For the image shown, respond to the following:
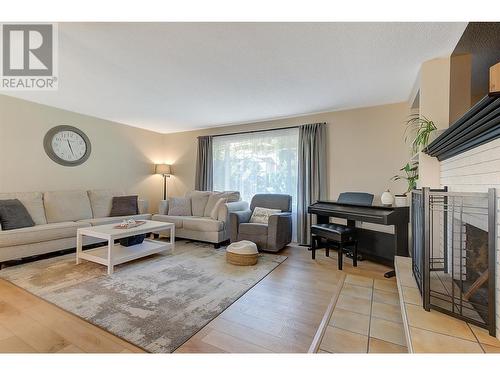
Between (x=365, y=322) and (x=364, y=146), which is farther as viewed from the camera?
(x=364, y=146)

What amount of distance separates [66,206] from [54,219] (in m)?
0.24

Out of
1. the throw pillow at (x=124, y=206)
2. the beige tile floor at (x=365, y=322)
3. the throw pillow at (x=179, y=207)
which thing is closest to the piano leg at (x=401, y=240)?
the beige tile floor at (x=365, y=322)

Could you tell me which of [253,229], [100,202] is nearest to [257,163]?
[253,229]

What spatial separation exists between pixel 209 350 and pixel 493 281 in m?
1.58

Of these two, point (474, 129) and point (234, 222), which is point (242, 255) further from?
point (474, 129)

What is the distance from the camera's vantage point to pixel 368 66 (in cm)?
236

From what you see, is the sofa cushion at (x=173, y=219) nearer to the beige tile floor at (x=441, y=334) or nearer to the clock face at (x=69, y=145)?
the clock face at (x=69, y=145)

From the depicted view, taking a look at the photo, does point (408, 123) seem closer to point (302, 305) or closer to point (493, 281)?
point (493, 281)

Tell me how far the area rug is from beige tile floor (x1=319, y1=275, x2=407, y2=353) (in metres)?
0.84

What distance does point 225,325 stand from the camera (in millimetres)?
1698

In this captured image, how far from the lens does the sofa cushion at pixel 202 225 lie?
12.3 feet

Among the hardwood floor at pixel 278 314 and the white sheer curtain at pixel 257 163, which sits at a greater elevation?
the white sheer curtain at pixel 257 163

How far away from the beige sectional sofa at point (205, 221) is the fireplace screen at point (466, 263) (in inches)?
106
